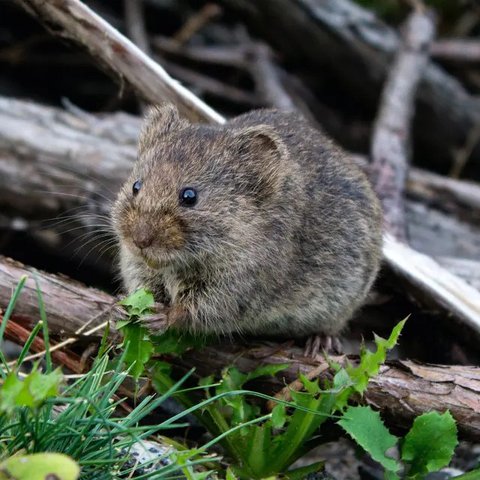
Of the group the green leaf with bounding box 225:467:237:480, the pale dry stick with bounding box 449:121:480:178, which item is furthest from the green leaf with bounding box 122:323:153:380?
the pale dry stick with bounding box 449:121:480:178

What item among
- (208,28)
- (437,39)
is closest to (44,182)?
(208,28)

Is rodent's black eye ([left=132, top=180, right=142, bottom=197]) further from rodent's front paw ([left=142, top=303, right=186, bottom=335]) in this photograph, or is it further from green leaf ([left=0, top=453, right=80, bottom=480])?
green leaf ([left=0, top=453, right=80, bottom=480])

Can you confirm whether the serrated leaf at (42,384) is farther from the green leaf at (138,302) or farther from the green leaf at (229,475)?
the green leaf at (229,475)

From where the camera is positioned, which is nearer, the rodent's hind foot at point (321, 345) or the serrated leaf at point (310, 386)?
the serrated leaf at point (310, 386)

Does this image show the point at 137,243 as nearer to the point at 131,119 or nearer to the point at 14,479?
the point at 14,479

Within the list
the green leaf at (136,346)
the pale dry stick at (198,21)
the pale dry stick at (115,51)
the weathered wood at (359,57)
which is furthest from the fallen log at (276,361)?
the pale dry stick at (198,21)

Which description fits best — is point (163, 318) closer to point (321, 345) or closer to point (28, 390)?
point (321, 345)
